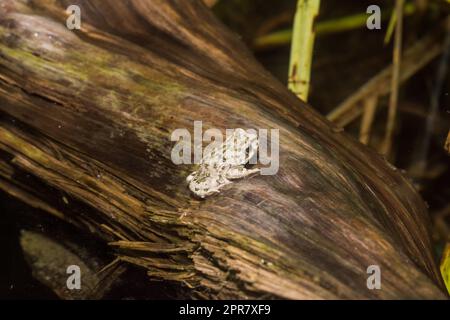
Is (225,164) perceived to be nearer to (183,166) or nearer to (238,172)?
(238,172)

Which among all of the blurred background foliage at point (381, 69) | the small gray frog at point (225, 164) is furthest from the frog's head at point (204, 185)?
the blurred background foliage at point (381, 69)

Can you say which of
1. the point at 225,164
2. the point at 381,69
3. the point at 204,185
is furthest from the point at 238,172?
the point at 381,69

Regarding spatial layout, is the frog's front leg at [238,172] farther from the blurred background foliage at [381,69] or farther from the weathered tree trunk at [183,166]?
the blurred background foliage at [381,69]

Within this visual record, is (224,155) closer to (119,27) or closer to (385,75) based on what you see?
(119,27)

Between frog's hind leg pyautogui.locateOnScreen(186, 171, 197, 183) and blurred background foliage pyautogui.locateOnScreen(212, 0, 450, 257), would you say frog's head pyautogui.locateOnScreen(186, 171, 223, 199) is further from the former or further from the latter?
blurred background foliage pyautogui.locateOnScreen(212, 0, 450, 257)

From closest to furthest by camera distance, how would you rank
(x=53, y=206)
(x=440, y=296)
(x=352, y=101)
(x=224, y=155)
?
1. (x=440, y=296)
2. (x=224, y=155)
3. (x=53, y=206)
4. (x=352, y=101)
